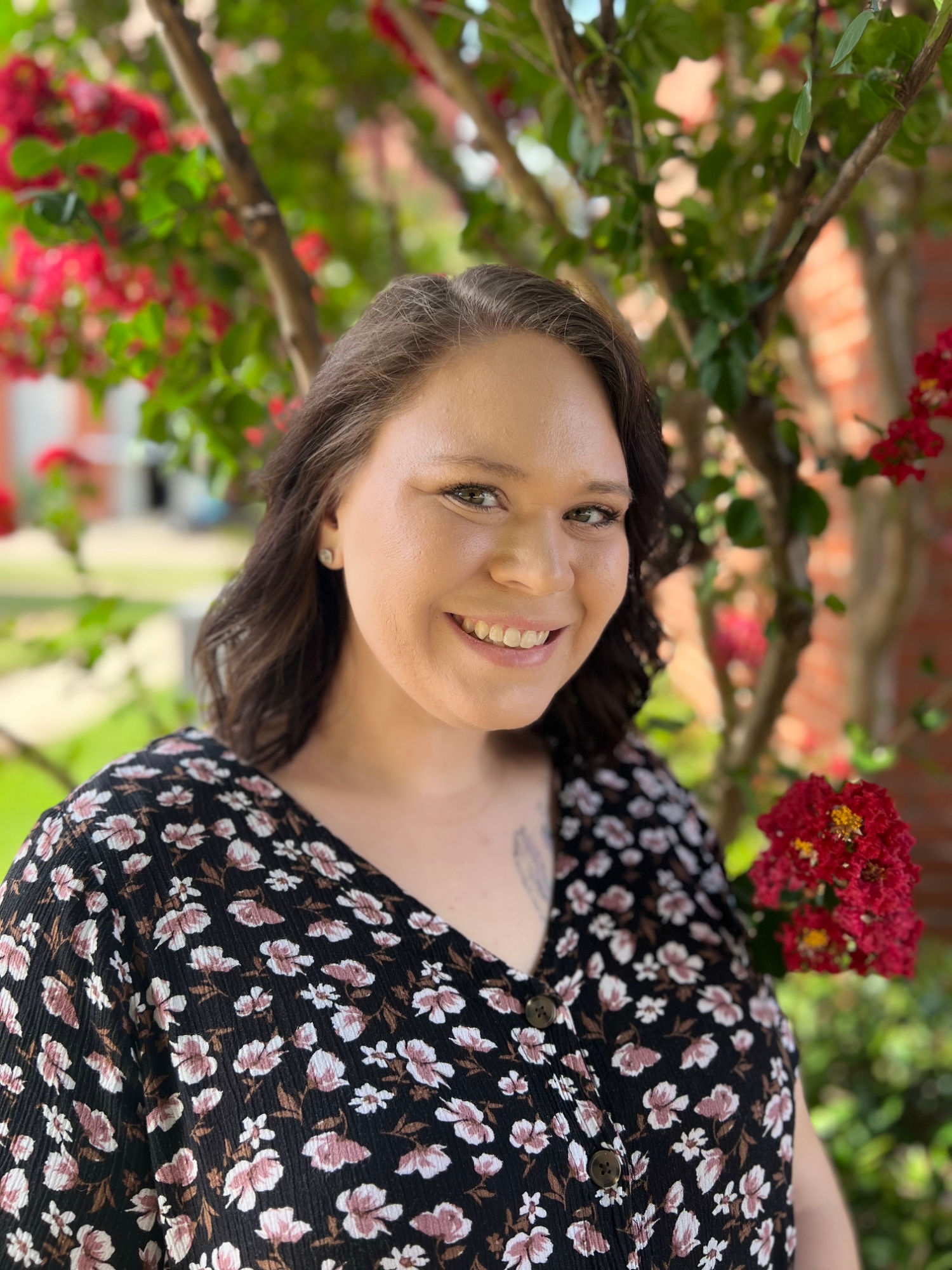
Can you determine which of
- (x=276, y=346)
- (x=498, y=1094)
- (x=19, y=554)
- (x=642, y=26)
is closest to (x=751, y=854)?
(x=276, y=346)

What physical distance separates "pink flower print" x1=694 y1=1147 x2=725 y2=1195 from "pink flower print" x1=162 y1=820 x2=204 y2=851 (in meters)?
0.73

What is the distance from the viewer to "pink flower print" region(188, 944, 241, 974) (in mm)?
1228

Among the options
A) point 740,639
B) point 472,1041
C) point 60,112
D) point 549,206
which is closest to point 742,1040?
point 472,1041

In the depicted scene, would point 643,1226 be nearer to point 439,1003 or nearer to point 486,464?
point 439,1003

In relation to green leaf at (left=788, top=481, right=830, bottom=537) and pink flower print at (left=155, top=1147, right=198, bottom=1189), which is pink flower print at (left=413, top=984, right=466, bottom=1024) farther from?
green leaf at (left=788, top=481, right=830, bottom=537)

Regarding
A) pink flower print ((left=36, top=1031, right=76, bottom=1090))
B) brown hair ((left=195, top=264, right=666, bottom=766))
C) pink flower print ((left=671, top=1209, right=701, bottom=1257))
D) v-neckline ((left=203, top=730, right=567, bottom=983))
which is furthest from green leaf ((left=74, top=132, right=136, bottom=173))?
pink flower print ((left=671, top=1209, right=701, bottom=1257))

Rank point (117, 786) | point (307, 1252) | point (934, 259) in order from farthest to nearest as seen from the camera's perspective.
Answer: point (934, 259) → point (117, 786) → point (307, 1252)

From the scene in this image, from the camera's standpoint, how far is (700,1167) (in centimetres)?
133

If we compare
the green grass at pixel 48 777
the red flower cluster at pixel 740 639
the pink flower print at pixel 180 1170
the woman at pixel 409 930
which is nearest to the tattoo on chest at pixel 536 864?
the woman at pixel 409 930

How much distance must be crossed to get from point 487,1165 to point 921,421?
41.0 inches

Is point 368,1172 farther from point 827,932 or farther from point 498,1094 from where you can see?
point 827,932

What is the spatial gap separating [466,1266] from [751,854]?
260 cm

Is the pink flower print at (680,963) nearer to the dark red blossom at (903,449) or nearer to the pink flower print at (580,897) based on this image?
the pink flower print at (580,897)

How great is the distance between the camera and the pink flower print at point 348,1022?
4.00 ft
